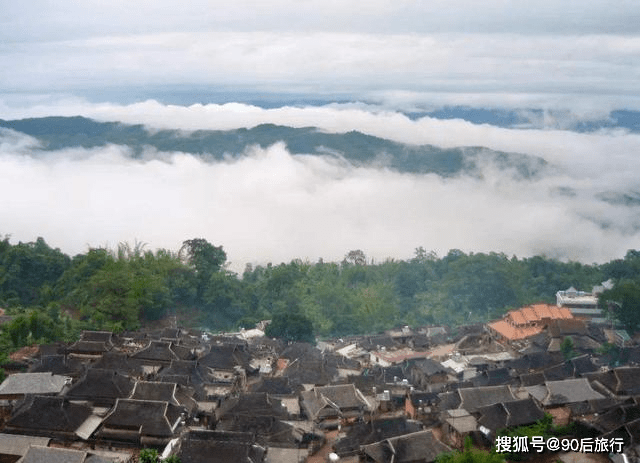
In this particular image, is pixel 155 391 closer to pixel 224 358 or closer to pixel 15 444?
pixel 15 444

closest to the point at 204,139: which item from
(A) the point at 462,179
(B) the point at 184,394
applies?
(A) the point at 462,179

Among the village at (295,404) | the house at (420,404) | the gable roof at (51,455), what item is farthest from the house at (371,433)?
the gable roof at (51,455)

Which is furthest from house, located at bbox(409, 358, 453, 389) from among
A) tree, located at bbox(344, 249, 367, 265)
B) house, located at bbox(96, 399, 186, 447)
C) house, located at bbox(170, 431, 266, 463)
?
tree, located at bbox(344, 249, 367, 265)

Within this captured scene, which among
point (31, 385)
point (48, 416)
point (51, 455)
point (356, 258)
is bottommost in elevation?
point (356, 258)

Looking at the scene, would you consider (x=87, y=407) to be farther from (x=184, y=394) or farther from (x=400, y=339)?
(x=400, y=339)

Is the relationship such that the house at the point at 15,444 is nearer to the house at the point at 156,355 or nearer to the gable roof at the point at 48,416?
the gable roof at the point at 48,416

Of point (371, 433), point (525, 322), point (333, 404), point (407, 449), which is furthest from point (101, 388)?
point (525, 322)

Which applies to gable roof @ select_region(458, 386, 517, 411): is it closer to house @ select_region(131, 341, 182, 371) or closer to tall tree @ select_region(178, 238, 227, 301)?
house @ select_region(131, 341, 182, 371)
